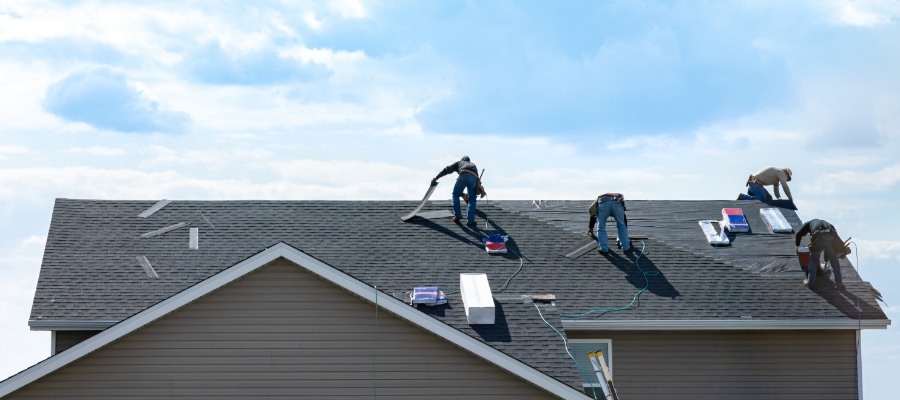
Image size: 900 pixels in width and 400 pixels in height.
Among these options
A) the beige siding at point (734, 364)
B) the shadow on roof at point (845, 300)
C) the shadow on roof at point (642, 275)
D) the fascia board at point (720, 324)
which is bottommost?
the beige siding at point (734, 364)

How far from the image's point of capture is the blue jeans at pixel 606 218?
1795cm

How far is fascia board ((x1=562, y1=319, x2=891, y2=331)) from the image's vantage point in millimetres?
15445

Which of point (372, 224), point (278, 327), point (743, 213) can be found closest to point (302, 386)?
point (278, 327)

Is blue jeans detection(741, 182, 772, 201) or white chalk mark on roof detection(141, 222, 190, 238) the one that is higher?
blue jeans detection(741, 182, 772, 201)

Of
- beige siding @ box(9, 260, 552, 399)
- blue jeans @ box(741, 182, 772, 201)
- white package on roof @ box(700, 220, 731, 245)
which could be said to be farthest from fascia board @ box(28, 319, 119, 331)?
blue jeans @ box(741, 182, 772, 201)

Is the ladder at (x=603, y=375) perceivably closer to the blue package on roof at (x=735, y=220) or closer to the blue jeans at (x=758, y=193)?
the blue package on roof at (x=735, y=220)

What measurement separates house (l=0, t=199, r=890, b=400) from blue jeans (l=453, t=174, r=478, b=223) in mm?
601

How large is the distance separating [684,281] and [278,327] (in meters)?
7.88

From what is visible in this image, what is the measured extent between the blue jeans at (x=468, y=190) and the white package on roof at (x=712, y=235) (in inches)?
186

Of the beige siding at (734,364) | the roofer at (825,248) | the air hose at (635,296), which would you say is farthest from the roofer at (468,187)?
the roofer at (825,248)

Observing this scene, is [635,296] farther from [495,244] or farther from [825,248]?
[825,248]

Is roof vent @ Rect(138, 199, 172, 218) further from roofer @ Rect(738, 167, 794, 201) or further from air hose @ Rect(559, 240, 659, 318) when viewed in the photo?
roofer @ Rect(738, 167, 794, 201)

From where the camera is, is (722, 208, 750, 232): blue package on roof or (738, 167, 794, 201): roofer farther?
(738, 167, 794, 201): roofer

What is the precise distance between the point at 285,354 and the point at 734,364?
7773 millimetres
